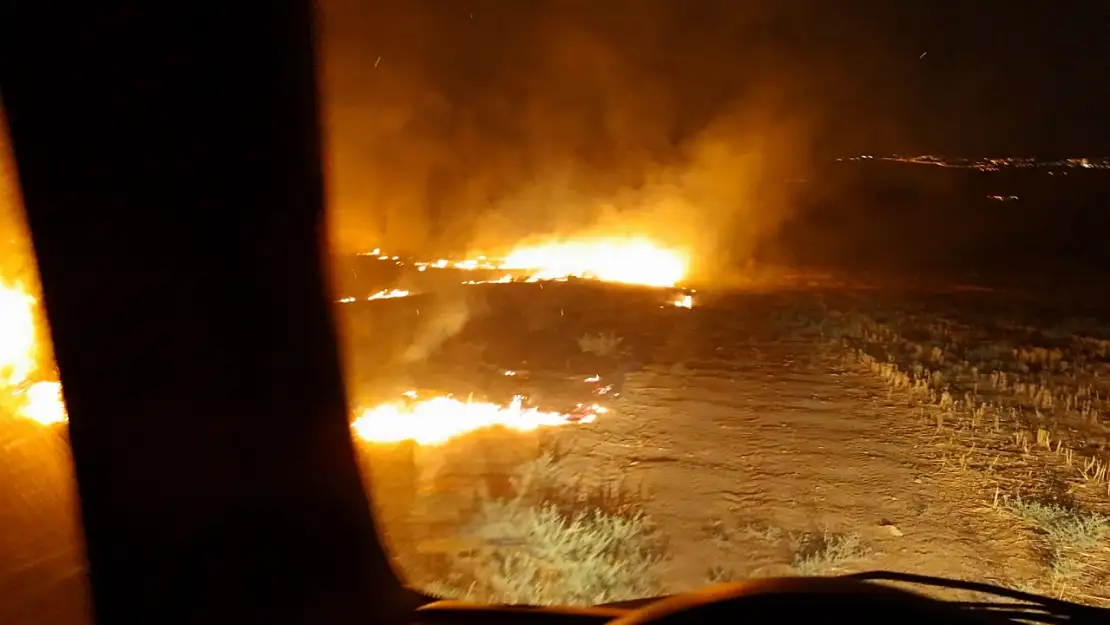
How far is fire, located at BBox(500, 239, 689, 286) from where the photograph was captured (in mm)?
15523

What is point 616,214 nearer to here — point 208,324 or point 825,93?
point 825,93

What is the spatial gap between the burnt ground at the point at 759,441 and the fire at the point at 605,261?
243 centimetres

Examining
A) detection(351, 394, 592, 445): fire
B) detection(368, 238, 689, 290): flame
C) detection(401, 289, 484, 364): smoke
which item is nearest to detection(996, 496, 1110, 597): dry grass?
detection(351, 394, 592, 445): fire

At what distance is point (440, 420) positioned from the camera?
25.4 feet

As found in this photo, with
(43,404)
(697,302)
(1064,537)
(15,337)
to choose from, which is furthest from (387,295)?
(1064,537)

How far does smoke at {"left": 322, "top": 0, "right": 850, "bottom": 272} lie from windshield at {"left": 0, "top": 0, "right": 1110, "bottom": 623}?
0.24ft

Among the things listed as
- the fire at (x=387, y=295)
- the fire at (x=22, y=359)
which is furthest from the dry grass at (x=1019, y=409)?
the fire at (x=22, y=359)

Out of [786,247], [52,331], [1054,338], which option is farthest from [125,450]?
[786,247]

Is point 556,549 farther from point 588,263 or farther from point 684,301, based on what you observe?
point 588,263

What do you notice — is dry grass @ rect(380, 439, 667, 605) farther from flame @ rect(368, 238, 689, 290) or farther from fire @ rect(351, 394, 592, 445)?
flame @ rect(368, 238, 689, 290)

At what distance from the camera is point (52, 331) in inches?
151

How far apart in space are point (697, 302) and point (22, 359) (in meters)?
9.16

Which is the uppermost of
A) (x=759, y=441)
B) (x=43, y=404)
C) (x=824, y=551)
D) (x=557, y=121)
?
(x=557, y=121)

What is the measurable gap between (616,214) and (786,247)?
4408mm
